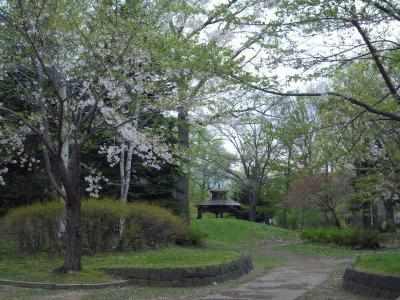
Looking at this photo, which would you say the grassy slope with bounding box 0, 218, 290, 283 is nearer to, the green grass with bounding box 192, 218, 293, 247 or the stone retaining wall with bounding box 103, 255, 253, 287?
the stone retaining wall with bounding box 103, 255, 253, 287

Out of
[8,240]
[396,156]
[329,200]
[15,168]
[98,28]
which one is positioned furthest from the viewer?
[329,200]

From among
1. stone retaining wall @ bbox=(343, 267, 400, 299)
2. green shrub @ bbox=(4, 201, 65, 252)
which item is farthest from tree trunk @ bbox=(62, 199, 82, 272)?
stone retaining wall @ bbox=(343, 267, 400, 299)

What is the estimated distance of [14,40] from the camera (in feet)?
38.9

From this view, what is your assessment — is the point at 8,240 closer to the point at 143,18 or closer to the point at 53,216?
the point at 53,216

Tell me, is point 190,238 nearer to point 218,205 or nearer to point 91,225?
point 91,225

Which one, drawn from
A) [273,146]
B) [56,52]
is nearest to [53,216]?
[56,52]

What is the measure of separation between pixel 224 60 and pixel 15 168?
1455cm

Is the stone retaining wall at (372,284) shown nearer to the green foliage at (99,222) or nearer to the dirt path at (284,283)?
the dirt path at (284,283)

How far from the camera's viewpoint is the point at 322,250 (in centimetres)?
2330

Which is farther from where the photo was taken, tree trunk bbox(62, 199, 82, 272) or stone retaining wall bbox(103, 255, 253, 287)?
tree trunk bbox(62, 199, 82, 272)

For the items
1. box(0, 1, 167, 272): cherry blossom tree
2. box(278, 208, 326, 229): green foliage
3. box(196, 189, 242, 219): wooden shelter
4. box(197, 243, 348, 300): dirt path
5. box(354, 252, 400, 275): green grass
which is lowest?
box(197, 243, 348, 300): dirt path

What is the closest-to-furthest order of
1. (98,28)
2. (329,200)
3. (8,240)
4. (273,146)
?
1. (98,28)
2. (8,240)
3. (329,200)
4. (273,146)

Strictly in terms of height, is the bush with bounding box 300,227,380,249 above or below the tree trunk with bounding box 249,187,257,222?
below

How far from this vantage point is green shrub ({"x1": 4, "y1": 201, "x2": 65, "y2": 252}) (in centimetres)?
1505
